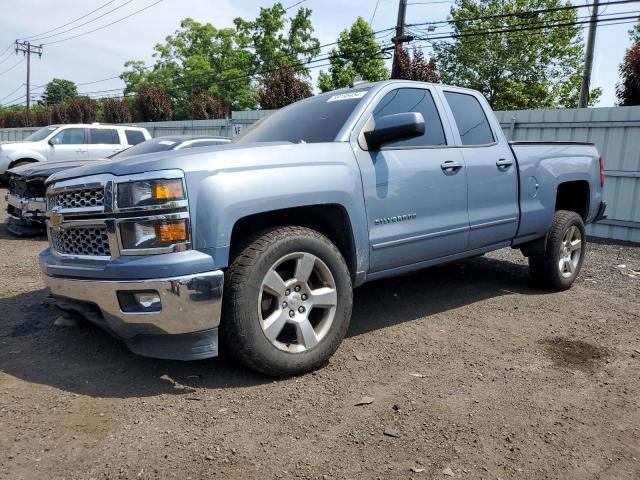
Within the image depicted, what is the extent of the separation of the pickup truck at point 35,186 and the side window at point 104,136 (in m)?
5.59

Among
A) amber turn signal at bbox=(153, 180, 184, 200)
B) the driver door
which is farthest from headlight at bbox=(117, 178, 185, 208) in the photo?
the driver door

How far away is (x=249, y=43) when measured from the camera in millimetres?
51375

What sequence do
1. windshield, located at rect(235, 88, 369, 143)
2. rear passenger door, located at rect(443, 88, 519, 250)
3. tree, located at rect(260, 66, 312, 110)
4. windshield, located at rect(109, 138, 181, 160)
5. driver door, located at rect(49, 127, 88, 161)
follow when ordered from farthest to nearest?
tree, located at rect(260, 66, 312, 110), driver door, located at rect(49, 127, 88, 161), windshield, located at rect(109, 138, 181, 160), rear passenger door, located at rect(443, 88, 519, 250), windshield, located at rect(235, 88, 369, 143)

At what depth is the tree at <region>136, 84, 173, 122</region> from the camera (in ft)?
102

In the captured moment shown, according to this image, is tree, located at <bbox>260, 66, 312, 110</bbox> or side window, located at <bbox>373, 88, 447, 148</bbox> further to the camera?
tree, located at <bbox>260, 66, 312, 110</bbox>

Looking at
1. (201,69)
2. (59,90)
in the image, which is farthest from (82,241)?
(59,90)

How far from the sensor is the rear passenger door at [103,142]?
1346 centimetres

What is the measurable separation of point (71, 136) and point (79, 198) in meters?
11.8

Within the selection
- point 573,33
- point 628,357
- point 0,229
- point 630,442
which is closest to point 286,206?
point 630,442

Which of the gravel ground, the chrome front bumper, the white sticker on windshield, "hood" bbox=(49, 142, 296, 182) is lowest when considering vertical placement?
the gravel ground

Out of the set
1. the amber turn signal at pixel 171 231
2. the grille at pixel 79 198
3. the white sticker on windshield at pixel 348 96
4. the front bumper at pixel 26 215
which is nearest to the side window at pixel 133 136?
the front bumper at pixel 26 215

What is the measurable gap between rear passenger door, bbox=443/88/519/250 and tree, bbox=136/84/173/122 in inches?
1135

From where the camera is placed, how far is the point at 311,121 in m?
4.14

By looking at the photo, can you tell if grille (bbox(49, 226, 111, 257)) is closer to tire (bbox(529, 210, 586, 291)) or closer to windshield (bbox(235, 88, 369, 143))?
windshield (bbox(235, 88, 369, 143))
